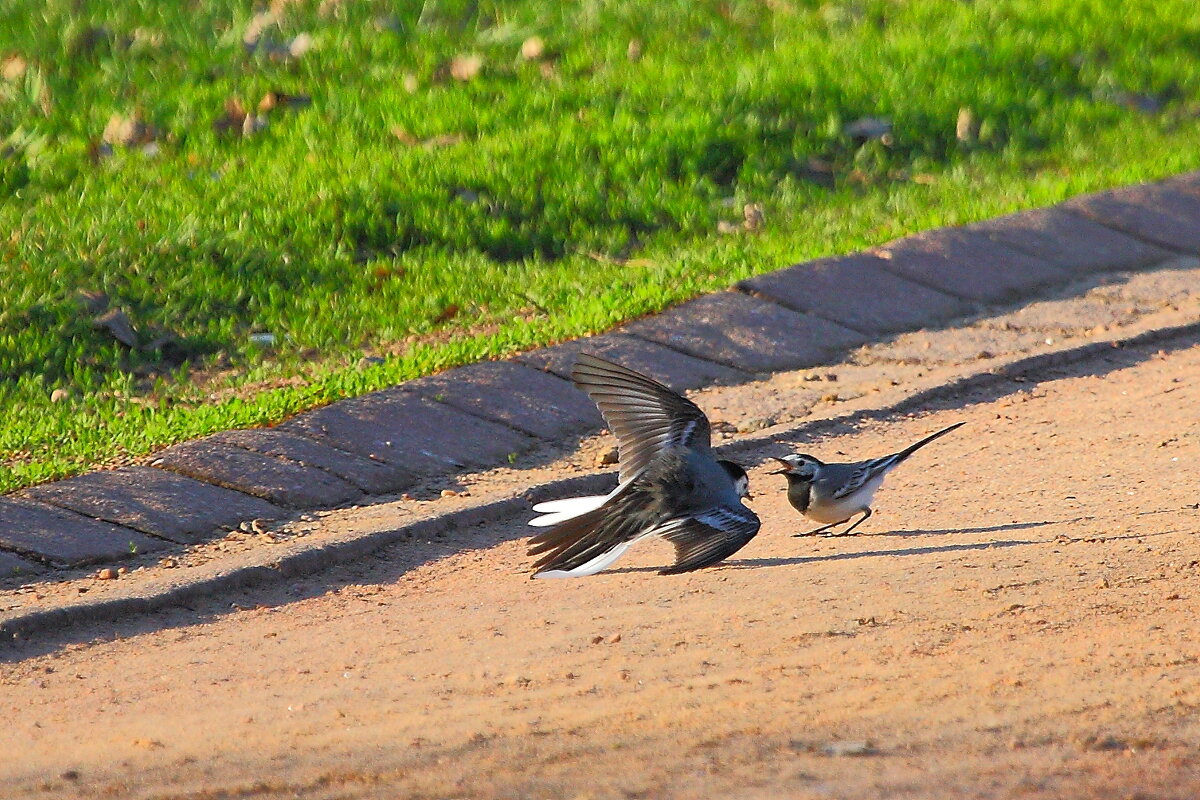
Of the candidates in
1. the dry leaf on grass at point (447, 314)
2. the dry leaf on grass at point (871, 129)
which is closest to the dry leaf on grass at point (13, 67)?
the dry leaf on grass at point (447, 314)

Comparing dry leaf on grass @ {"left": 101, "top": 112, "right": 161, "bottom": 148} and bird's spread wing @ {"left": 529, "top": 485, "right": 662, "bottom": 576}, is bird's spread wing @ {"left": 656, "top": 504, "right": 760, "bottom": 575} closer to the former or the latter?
bird's spread wing @ {"left": 529, "top": 485, "right": 662, "bottom": 576}

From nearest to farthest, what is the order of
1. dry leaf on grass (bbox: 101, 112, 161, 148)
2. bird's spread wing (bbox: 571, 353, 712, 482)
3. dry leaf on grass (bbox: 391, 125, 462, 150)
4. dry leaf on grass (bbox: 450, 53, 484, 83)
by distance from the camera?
bird's spread wing (bbox: 571, 353, 712, 482), dry leaf on grass (bbox: 391, 125, 462, 150), dry leaf on grass (bbox: 101, 112, 161, 148), dry leaf on grass (bbox: 450, 53, 484, 83)

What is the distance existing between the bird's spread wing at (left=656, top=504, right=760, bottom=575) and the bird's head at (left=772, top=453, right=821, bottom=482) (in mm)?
277

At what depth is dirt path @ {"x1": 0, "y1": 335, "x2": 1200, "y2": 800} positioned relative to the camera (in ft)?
9.74

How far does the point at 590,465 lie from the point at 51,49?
554cm

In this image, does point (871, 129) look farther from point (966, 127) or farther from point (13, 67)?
point (13, 67)

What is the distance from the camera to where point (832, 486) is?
4453 mm

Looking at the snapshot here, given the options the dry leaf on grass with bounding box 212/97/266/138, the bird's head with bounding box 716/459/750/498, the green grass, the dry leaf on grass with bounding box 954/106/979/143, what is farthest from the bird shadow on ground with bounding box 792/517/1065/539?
the dry leaf on grass with bounding box 212/97/266/138

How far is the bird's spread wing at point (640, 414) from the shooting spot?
457 cm

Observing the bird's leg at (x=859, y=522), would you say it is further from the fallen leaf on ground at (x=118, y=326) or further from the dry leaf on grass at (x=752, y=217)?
the dry leaf on grass at (x=752, y=217)

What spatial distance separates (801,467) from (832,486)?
0.14 m

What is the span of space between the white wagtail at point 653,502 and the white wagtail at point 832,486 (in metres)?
0.16

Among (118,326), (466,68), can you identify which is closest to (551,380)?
(118,326)

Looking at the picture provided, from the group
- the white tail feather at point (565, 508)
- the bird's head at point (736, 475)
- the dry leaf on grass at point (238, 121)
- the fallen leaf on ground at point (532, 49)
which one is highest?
the fallen leaf on ground at point (532, 49)
